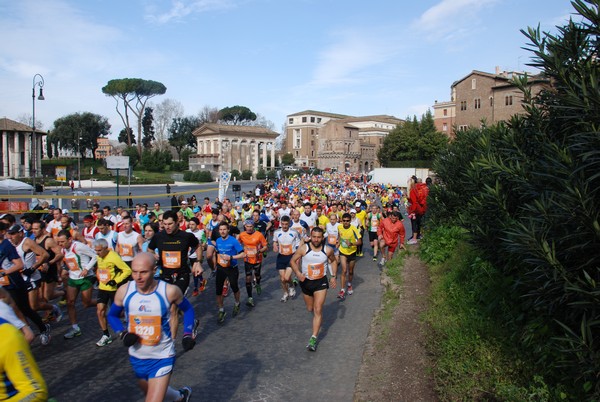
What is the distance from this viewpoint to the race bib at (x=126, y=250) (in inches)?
372

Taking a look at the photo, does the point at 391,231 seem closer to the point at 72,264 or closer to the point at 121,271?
the point at 121,271

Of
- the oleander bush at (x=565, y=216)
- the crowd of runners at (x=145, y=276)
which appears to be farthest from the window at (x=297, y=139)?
the oleander bush at (x=565, y=216)

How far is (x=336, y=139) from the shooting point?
115 metres

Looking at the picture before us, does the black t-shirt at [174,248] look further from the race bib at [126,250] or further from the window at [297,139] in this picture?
the window at [297,139]

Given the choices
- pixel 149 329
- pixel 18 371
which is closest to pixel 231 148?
pixel 149 329

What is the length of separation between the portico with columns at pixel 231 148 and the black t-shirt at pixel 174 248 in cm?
8177

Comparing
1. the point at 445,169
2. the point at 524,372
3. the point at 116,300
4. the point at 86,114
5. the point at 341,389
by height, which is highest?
the point at 86,114

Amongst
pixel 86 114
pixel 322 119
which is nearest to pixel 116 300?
pixel 86 114

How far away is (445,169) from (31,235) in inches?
458

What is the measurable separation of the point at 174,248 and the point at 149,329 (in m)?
3.50

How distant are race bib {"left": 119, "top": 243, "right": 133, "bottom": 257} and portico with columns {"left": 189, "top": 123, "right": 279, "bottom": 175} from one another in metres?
80.0

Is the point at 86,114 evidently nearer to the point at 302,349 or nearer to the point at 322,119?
the point at 322,119

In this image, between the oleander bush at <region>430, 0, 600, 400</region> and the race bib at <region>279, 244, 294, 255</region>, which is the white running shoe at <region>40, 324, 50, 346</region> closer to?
the race bib at <region>279, 244, 294, 255</region>

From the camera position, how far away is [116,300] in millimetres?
4562
